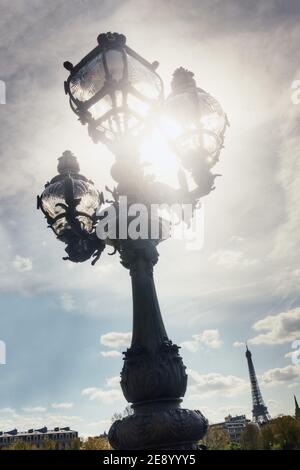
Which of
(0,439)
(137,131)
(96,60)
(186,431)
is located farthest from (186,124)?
(0,439)

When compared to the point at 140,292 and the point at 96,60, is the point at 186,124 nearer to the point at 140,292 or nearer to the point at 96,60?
the point at 96,60

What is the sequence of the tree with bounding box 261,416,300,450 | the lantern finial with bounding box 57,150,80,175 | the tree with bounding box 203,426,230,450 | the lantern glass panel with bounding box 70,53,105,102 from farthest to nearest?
the tree with bounding box 261,416,300,450
the tree with bounding box 203,426,230,450
the lantern finial with bounding box 57,150,80,175
the lantern glass panel with bounding box 70,53,105,102

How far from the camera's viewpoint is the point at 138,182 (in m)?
4.95

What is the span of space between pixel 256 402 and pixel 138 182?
131 metres

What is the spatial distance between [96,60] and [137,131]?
941 millimetres

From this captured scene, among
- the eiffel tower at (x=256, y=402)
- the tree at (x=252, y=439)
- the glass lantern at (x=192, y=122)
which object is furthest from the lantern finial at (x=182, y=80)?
the eiffel tower at (x=256, y=402)

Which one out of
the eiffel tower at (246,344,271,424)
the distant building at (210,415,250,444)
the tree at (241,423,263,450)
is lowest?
the distant building at (210,415,250,444)

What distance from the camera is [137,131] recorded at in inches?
204

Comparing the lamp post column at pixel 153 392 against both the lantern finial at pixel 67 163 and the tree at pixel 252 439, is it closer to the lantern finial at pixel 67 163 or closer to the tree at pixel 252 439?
the lantern finial at pixel 67 163

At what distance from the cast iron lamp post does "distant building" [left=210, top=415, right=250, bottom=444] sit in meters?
175

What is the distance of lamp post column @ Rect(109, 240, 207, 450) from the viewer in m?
3.68

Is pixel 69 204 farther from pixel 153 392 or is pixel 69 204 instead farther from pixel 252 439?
pixel 252 439

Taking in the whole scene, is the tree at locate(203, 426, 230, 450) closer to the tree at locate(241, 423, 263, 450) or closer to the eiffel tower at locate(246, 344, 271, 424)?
the tree at locate(241, 423, 263, 450)

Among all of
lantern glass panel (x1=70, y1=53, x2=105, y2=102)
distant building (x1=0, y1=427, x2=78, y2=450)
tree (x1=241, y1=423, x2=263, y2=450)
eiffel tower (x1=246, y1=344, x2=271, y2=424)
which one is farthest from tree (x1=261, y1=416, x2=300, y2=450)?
lantern glass panel (x1=70, y1=53, x2=105, y2=102)
